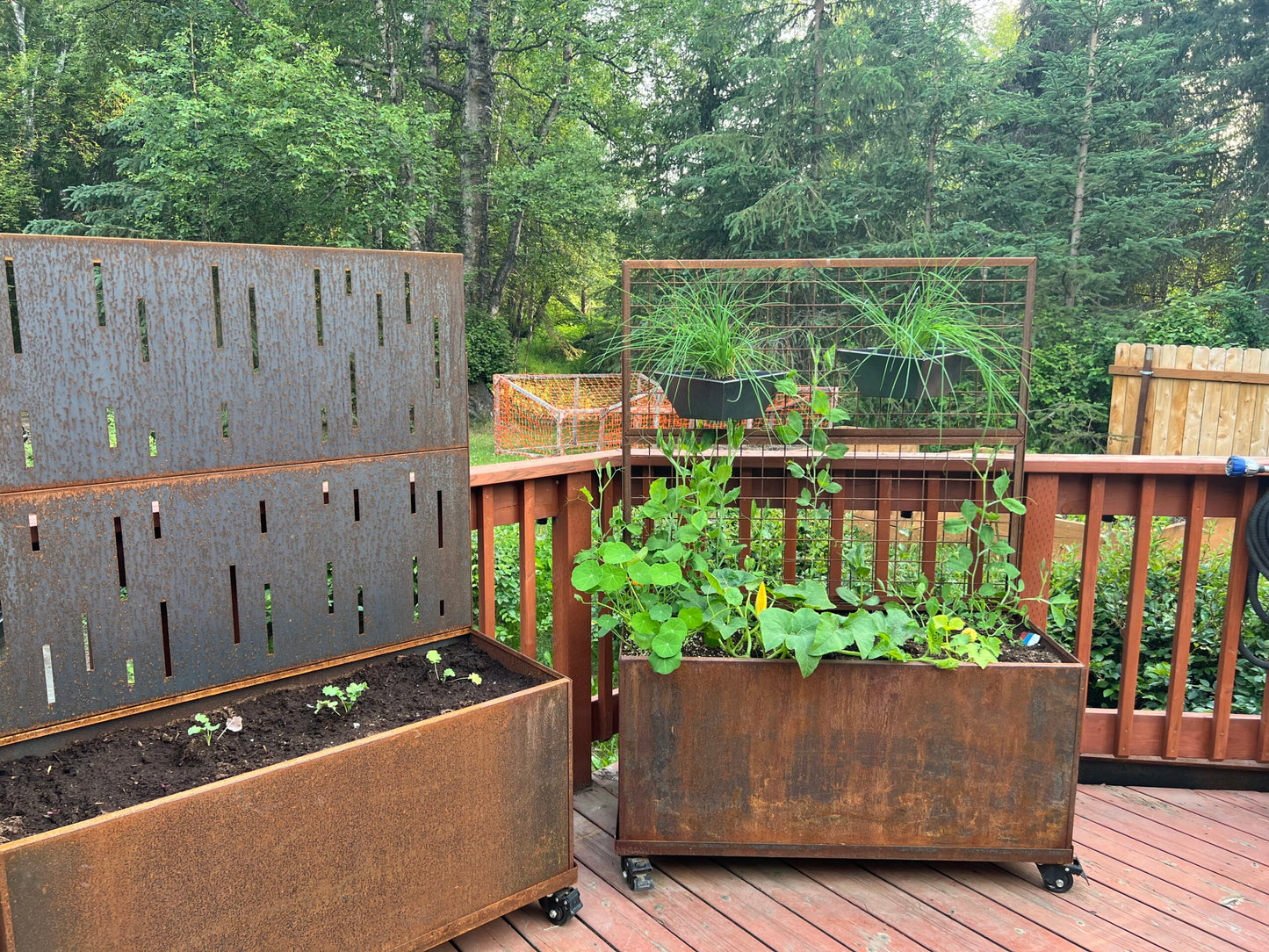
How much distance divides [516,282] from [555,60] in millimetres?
4286

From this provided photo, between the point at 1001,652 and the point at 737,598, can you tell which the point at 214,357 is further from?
the point at 1001,652

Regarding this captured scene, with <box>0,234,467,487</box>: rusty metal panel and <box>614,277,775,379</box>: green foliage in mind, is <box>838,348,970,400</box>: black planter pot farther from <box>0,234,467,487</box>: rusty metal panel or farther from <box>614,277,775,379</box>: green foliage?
<box>0,234,467,487</box>: rusty metal panel

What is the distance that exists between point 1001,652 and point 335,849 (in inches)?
52.4

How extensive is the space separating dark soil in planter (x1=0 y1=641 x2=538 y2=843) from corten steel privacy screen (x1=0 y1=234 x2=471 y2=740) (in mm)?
54

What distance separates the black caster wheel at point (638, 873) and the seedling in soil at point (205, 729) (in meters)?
0.86

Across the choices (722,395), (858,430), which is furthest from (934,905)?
(722,395)

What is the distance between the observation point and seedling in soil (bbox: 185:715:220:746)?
133 centimetres

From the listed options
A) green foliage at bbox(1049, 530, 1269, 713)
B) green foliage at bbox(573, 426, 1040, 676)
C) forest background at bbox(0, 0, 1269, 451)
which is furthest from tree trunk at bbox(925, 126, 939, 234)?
green foliage at bbox(573, 426, 1040, 676)

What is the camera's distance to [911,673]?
5.41ft

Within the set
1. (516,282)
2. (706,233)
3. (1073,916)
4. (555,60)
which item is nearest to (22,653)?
(1073,916)

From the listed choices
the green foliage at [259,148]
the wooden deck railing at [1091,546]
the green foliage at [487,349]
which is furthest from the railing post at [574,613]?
the green foliage at [487,349]

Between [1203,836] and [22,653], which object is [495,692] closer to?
[22,653]

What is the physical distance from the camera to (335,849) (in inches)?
50.4

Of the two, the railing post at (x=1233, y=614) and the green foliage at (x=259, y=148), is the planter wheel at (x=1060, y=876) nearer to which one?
the railing post at (x=1233, y=614)
